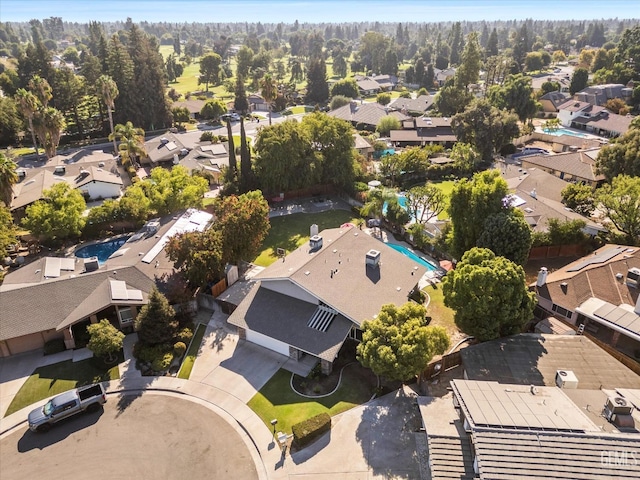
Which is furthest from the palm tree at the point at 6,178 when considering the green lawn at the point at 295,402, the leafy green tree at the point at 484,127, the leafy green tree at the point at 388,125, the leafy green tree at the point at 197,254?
the leafy green tree at the point at 388,125

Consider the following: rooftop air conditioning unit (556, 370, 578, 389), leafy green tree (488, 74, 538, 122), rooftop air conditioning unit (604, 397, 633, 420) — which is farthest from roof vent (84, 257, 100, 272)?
leafy green tree (488, 74, 538, 122)

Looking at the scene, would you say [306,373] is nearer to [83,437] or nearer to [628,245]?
[83,437]

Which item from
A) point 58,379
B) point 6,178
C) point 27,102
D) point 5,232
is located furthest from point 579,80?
point 58,379

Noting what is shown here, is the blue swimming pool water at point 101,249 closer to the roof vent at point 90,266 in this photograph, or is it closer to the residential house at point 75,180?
the roof vent at point 90,266

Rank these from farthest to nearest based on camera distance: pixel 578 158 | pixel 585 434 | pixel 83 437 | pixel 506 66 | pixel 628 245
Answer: pixel 506 66
pixel 578 158
pixel 628 245
pixel 83 437
pixel 585 434

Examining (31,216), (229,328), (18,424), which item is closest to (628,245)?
(229,328)
